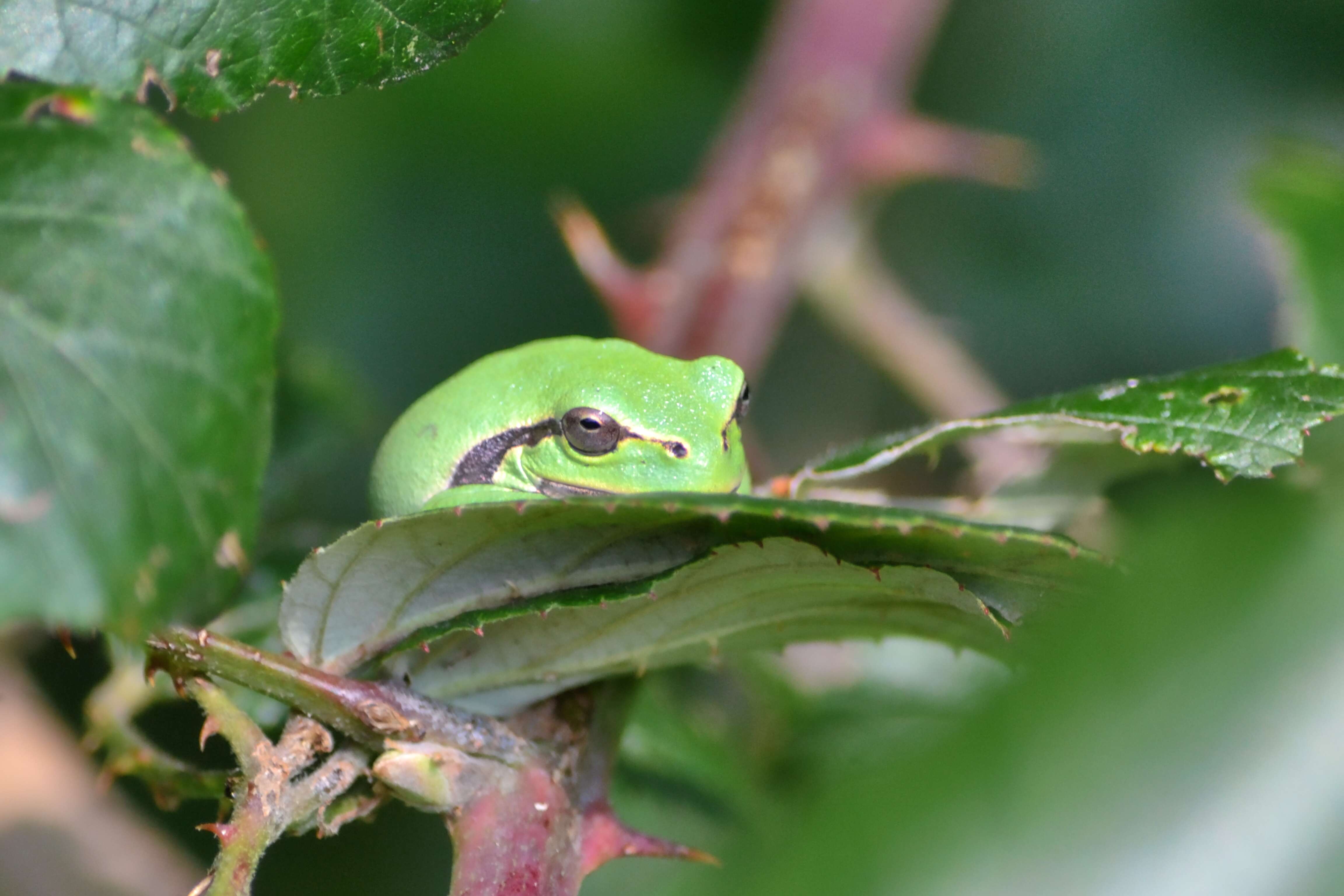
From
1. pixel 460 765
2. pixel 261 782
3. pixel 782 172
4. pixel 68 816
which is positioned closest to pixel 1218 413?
pixel 460 765

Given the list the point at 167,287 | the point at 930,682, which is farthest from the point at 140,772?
the point at 930,682

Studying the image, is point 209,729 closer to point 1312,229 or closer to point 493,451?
point 493,451

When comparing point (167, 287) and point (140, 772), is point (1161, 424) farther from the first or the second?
point (140, 772)

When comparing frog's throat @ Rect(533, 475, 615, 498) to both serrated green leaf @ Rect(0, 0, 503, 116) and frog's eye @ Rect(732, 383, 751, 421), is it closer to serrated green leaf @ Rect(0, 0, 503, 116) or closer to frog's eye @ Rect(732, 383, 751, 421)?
frog's eye @ Rect(732, 383, 751, 421)

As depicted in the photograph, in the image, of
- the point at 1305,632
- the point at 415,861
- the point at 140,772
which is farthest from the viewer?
the point at 415,861

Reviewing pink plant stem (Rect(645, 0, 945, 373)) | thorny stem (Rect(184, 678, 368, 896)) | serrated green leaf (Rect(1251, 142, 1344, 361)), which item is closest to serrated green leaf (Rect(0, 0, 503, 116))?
thorny stem (Rect(184, 678, 368, 896))

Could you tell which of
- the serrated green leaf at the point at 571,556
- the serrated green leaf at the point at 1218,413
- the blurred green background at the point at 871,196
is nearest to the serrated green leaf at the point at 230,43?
the serrated green leaf at the point at 571,556
